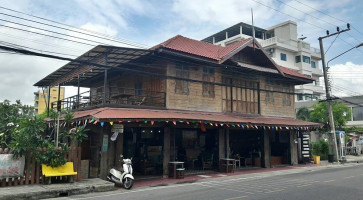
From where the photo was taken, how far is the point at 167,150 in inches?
618

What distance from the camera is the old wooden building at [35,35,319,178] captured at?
1448 cm

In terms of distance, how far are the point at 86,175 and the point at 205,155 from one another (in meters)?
8.25

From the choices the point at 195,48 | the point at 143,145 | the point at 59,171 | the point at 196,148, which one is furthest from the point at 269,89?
the point at 59,171

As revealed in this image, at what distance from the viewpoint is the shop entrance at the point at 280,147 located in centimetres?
2281

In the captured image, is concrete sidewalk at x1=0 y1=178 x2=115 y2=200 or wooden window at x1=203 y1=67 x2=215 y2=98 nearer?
concrete sidewalk at x1=0 y1=178 x2=115 y2=200

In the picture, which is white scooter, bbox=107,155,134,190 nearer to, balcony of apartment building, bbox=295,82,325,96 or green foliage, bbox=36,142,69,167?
green foliage, bbox=36,142,69,167

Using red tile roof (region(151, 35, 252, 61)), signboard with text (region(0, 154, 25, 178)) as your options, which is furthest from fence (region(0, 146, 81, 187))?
red tile roof (region(151, 35, 252, 61))

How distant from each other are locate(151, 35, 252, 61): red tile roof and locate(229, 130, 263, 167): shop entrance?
609 centimetres

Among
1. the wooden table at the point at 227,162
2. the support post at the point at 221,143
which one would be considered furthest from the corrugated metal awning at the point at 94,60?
the wooden table at the point at 227,162

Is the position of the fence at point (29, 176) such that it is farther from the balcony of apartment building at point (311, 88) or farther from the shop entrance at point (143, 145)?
the balcony of apartment building at point (311, 88)

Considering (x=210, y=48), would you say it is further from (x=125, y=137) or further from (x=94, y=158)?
(x=94, y=158)

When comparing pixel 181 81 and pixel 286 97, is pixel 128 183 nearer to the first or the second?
pixel 181 81

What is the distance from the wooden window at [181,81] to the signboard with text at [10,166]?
924cm

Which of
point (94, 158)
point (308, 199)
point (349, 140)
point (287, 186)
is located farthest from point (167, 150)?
point (349, 140)
